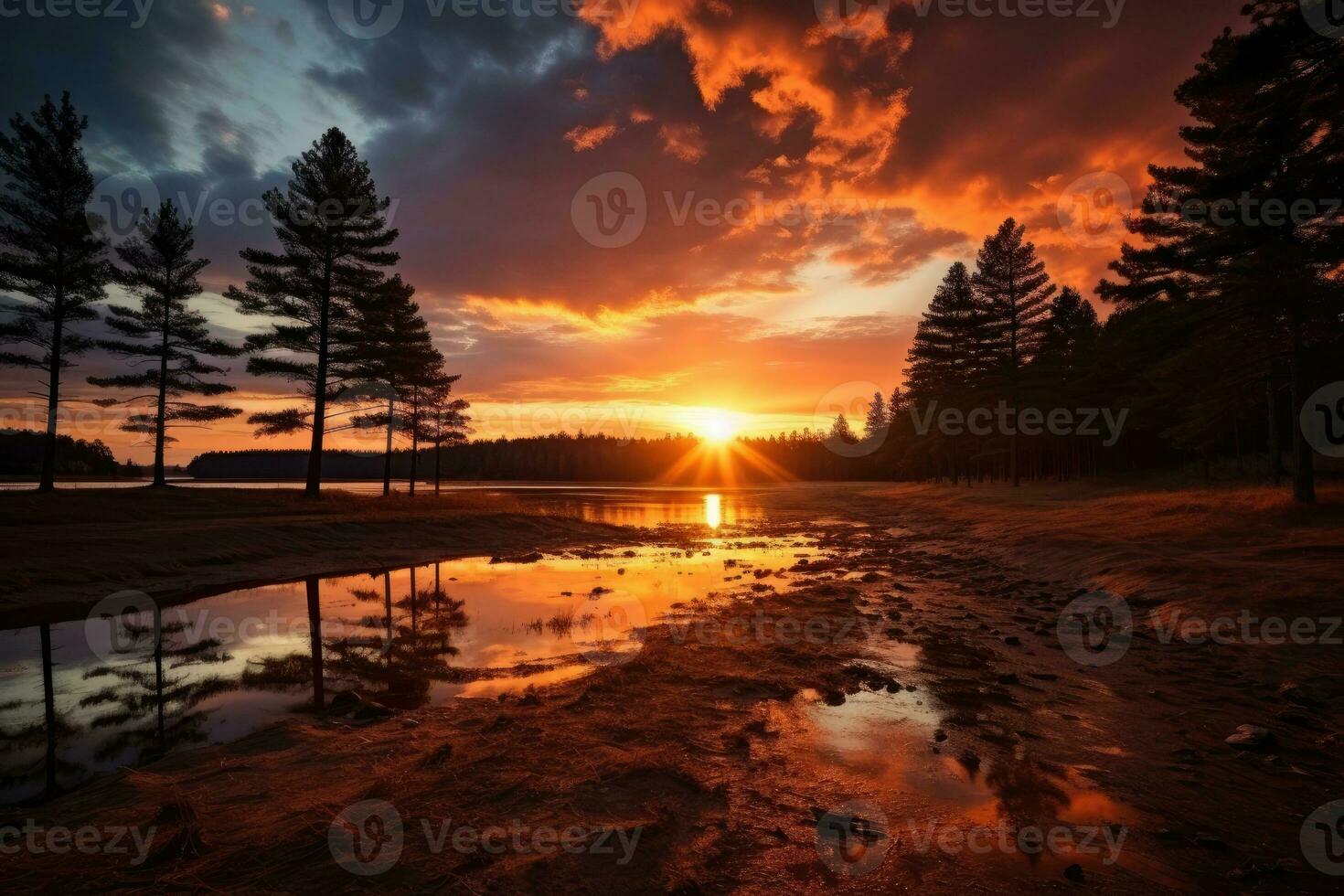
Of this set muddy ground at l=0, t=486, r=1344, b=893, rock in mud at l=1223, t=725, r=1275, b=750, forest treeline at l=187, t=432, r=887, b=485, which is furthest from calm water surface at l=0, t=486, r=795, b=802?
forest treeline at l=187, t=432, r=887, b=485

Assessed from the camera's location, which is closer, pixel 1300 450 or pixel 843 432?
pixel 1300 450

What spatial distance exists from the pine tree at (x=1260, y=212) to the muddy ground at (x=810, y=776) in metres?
10.1

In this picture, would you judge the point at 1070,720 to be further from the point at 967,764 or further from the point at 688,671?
the point at 688,671

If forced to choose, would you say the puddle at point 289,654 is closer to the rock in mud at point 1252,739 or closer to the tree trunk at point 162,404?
the rock in mud at point 1252,739

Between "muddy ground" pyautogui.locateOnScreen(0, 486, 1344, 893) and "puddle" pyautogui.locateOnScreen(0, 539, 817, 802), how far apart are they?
0.90m

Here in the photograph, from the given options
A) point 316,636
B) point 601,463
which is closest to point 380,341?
point 316,636

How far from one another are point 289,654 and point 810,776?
814 cm

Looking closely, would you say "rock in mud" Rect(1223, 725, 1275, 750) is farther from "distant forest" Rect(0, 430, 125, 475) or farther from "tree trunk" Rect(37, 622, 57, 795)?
"distant forest" Rect(0, 430, 125, 475)

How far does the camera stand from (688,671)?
23.9 ft

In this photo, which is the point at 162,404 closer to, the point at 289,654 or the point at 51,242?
the point at 51,242

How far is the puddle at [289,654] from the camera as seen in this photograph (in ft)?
18.4

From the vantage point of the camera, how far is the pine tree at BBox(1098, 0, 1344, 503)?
1099 centimetres

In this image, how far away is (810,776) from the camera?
4.50 meters

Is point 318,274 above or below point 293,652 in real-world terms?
above
